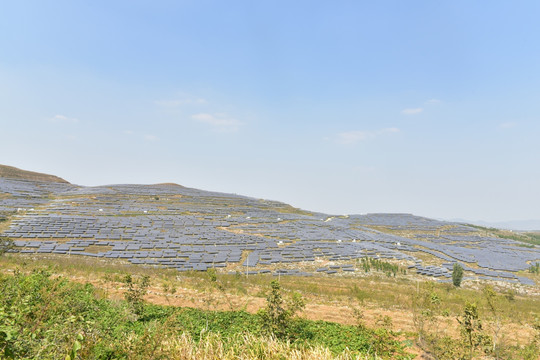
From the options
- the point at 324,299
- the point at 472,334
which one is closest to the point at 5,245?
the point at 324,299

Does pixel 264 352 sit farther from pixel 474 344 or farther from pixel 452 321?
pixel 452 321

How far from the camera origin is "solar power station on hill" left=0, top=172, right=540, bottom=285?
102 ft

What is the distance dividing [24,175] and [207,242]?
88.8m

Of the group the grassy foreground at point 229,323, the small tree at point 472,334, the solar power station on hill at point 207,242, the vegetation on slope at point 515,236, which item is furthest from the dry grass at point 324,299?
the vegetation on slope at point 515,236

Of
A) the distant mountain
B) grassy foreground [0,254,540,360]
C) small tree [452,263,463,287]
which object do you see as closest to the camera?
grassy foreground [0,254,540,360]

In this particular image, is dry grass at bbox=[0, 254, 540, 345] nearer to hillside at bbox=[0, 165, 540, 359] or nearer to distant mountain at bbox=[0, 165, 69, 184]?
hillside at bbox=[0, 165, 540, 359]

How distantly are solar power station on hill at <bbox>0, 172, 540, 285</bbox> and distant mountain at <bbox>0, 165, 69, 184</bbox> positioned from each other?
25654mm

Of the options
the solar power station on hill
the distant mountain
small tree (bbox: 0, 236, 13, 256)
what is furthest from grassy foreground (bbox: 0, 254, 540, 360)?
the distant mountain

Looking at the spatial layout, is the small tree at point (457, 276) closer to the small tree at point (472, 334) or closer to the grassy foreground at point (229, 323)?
the grassy foreground at point (229, 323)

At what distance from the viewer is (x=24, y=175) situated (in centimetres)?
8781

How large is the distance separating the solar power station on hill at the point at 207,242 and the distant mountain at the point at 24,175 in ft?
84.2

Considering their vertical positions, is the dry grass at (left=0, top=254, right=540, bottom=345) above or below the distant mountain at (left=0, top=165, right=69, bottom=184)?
below

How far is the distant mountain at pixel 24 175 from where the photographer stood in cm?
8229

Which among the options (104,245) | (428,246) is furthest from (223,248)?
(428,246)
